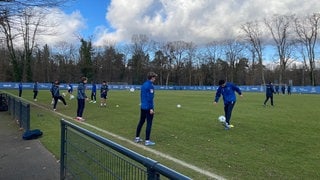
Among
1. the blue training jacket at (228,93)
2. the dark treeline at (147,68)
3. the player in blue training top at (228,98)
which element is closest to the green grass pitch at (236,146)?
the player in blue training top at (228,98)

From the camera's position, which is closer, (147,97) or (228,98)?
(147,97)

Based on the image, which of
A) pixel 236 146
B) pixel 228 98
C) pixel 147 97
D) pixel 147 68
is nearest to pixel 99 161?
pixel 147 97

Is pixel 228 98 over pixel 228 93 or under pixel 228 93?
under

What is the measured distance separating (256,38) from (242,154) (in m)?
87.4

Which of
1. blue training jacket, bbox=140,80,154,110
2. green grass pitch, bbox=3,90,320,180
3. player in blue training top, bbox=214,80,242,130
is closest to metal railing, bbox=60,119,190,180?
green grass pitch, bbox=3,90,320,180

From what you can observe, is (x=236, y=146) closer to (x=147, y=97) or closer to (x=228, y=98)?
(x=147, y=97)

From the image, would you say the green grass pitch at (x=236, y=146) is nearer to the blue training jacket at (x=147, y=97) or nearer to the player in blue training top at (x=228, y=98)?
the player in blue training top at (x=228, y=98)

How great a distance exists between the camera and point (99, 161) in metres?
4.81

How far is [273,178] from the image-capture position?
650cm

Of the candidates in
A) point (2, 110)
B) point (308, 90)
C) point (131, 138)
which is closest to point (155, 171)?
point (131, 138)

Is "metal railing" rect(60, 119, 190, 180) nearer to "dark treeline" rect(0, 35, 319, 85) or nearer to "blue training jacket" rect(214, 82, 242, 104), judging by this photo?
"blue training jacket" rect(214, 82, 242, 104)

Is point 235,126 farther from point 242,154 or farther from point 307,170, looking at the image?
point 307,170

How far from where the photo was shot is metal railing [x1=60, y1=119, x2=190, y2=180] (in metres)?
3.03

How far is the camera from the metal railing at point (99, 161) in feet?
9.93
